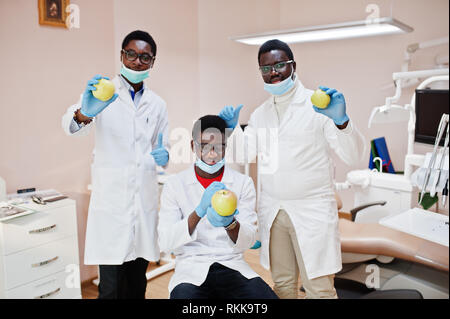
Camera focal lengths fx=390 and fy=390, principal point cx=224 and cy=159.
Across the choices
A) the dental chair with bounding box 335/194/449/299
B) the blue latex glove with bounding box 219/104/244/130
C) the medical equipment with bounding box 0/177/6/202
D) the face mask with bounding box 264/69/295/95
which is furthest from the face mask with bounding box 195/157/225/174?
the medical equipment with bounding box 0/177/6/202

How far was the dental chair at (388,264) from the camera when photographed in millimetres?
1003

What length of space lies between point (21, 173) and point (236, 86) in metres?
0.82

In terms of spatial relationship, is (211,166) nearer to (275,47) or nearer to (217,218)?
(217,218)

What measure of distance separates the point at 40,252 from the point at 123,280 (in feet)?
1.38

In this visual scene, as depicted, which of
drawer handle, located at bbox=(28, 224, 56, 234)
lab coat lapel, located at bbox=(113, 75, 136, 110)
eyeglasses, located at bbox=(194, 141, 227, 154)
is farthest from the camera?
drawer handle, located at bbox=(28, 224, 56, 234)

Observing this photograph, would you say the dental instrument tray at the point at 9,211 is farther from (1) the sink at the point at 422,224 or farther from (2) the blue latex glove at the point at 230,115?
(1) the sink at the point at 422,224

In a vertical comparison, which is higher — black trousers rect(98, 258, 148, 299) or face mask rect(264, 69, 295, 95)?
face mask rect(264, 69, 295, 95)

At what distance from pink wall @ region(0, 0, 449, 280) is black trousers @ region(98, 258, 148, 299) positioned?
9.4 inches

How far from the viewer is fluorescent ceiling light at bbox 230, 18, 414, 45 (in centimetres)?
92

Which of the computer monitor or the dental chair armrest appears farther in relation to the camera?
the dental chair armrest

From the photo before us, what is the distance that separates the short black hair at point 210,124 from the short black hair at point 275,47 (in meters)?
0.22

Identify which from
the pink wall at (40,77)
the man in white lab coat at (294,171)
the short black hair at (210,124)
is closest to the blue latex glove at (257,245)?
the man in white lab coat at (294,171)

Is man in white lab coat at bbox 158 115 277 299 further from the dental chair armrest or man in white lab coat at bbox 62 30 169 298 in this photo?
the dental chair armrest

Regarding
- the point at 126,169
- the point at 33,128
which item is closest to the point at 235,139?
the point at 126,169
